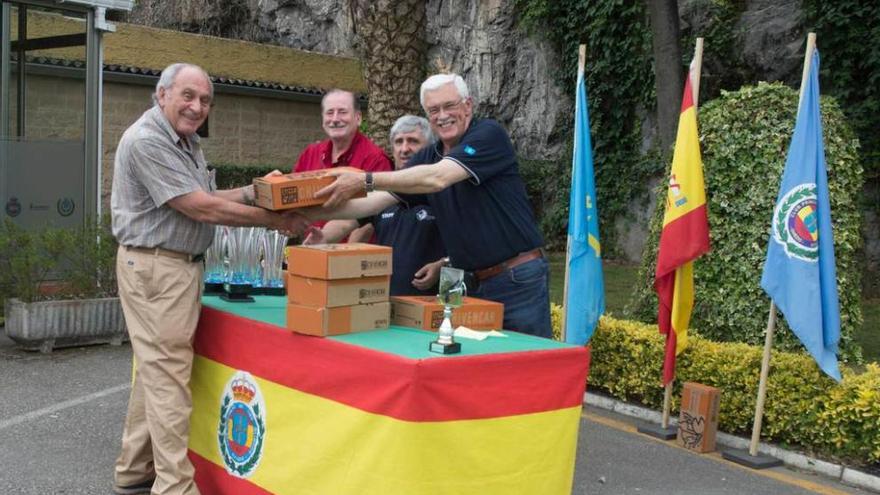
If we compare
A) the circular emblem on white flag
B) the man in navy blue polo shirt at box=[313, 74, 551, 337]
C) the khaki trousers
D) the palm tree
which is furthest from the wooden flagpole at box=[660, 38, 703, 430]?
the khaki trousers

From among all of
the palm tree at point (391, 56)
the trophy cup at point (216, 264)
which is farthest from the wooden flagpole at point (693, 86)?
the palm tree at point (391, 56)

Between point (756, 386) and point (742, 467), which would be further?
point (756, 386)

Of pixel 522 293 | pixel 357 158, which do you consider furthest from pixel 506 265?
pixel 357 158

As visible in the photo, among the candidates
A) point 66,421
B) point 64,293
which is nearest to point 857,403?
point 66,421

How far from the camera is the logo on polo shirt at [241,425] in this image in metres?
3.85

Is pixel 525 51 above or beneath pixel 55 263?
above

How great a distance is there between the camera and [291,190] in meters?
3.86

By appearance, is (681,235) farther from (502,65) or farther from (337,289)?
(502,65)

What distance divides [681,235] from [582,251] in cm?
88

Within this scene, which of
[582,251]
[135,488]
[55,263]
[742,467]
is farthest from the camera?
[55,263]

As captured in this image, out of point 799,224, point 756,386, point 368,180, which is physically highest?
point 368,180

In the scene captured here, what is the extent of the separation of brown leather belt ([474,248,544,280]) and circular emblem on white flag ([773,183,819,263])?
2.02 metres

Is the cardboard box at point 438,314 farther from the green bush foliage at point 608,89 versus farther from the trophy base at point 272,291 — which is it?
the green bush foliage at point 608,89

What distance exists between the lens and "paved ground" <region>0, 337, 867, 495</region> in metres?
4.86
